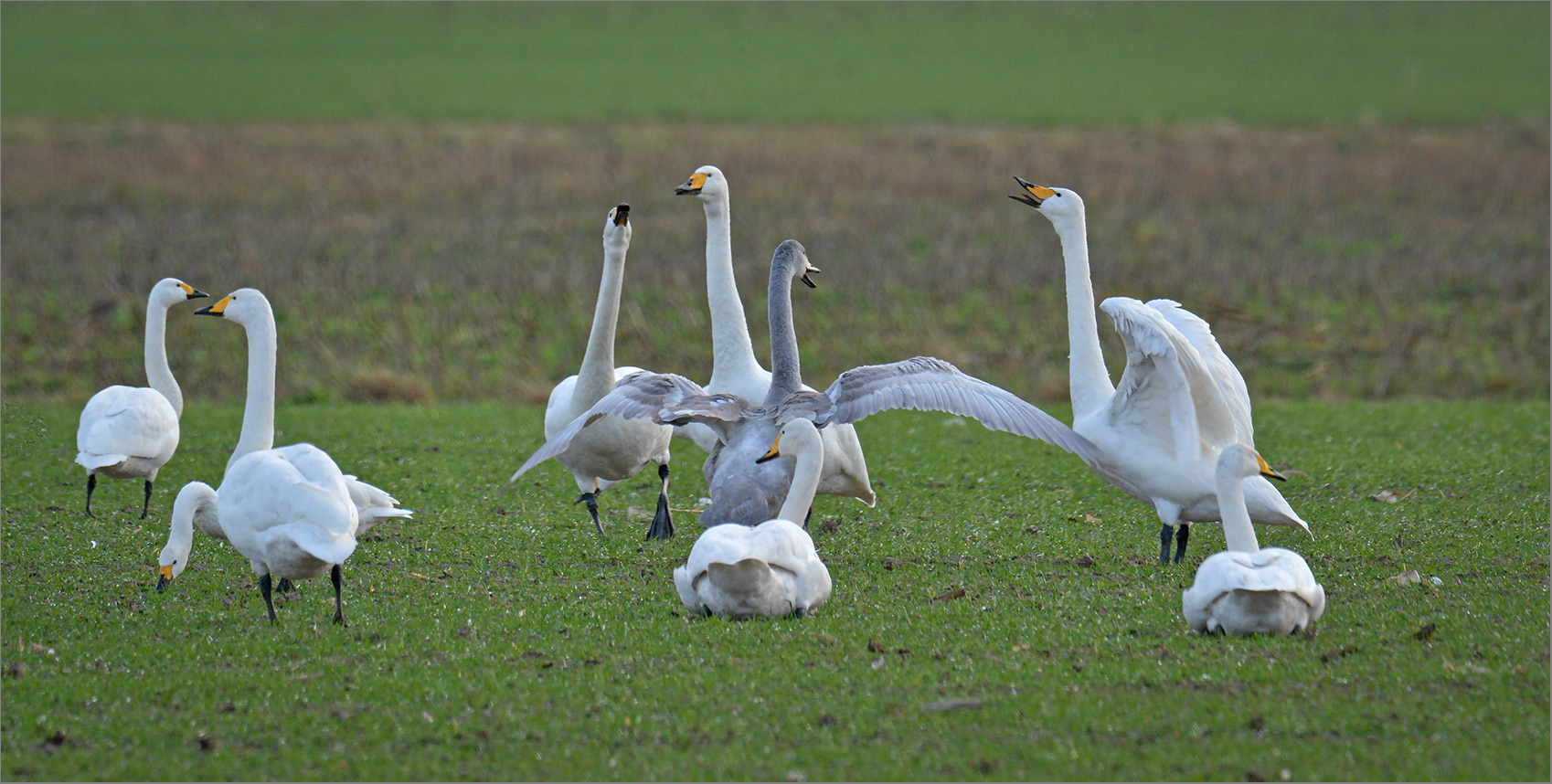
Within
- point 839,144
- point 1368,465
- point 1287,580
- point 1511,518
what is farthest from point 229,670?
point 839,144

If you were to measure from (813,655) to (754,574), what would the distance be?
53 cm

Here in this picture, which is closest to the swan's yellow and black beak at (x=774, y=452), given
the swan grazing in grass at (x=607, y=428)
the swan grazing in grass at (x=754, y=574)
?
the swan grazing in grass at (x=754, y=574)

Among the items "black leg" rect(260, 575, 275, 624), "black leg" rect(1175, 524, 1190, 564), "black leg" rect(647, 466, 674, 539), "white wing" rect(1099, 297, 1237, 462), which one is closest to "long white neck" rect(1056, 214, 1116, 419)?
"white wing" rect(1099, 297, 1237, 462)

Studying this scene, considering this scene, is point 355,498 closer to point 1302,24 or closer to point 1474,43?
point 1474,43

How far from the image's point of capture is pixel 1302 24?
194 feet

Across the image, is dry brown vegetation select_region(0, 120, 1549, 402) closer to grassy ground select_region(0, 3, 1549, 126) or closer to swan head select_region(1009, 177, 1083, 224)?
swan head select_region(1009, 177, 1083, 224)

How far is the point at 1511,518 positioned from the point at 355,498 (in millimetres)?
7077

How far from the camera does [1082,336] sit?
326 inches

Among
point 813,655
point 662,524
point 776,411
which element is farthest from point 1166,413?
point 662,524

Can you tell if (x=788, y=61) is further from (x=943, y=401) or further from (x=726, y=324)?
(x=943, y=401)

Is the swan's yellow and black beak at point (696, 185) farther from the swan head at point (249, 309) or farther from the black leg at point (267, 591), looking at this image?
the black leg at point (267, 591)

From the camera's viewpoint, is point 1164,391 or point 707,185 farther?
point 707,185

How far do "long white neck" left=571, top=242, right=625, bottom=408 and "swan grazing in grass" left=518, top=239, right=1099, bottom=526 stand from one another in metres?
0.73

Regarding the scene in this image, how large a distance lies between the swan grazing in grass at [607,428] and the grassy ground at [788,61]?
2717 cm
